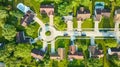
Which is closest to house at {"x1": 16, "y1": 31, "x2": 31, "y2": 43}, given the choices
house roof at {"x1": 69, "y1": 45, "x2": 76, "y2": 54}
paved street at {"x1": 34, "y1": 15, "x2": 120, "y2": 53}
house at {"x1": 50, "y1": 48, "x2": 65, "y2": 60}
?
paved street at {"x1": 34, "y1": 15, "x2": 120, "y2": 53}

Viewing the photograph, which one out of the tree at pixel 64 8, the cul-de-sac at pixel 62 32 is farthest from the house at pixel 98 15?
the tree at pixel 64 8

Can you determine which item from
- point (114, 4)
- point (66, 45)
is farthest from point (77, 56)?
point (114, 4)

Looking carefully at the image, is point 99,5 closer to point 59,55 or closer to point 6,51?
point 59,55

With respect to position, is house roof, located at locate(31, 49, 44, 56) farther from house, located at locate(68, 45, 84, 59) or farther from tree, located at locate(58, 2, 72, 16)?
tree, located at locate(58, 2, 72, 16)

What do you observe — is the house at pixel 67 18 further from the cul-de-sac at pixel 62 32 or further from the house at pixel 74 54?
the house at pixel 74 54

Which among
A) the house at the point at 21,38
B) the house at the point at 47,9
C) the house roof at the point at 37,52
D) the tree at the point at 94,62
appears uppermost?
the house at the point at 47,9

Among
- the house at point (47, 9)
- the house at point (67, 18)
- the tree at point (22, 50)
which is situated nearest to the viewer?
the tree at point (22, 50)

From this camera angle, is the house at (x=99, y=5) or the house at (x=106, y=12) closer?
the house at (x=106, y=12)

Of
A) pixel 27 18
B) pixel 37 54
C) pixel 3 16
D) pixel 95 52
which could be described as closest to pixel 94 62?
pixel 95 52

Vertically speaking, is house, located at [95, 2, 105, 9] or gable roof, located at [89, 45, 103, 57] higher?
house, located at [95, 2, 105, 9]
